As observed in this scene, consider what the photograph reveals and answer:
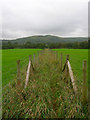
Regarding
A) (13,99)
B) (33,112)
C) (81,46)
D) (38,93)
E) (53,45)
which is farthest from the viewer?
(53,45)

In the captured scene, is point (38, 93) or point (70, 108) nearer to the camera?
point (70, 108)

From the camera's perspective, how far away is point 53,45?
111438 mm

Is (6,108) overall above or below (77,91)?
below

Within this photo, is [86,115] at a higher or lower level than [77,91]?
lower

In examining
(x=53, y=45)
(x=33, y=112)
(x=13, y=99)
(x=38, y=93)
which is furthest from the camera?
(x=53, y=45)

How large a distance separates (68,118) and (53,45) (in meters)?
111

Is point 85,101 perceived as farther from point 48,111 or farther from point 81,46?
point 81,46

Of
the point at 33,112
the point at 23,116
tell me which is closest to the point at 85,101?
the point at 33,112

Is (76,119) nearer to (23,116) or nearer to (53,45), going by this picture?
(23,116)

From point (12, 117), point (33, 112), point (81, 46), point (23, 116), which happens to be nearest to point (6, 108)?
point (12, 117)

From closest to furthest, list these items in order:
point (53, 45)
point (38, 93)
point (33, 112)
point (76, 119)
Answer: point (76, 119) < point (33, 112) < point (38, 93) < point (53, 45)

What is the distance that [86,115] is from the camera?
2.56 m

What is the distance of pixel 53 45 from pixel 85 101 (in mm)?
110585

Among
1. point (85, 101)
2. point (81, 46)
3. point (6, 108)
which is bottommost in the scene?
point (6, 108)
